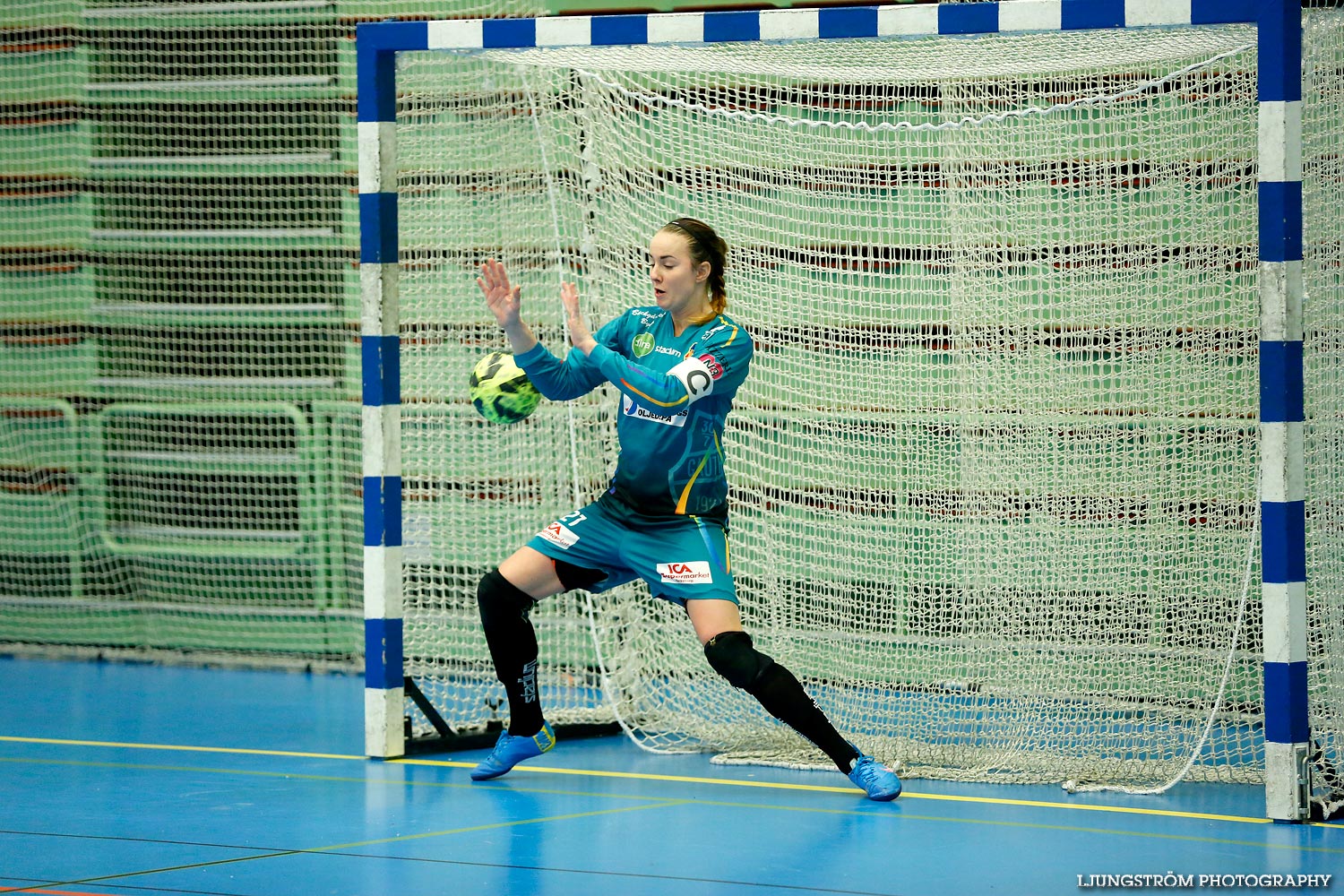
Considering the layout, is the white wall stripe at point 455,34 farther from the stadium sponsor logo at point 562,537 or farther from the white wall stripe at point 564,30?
the stadium sponsor logo at point 562,537

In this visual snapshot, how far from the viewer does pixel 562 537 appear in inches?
259

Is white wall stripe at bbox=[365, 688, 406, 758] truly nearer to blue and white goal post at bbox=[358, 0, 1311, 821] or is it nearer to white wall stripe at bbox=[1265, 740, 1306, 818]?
blue and white goal post at bbox=[358, 0, 1311, 821]

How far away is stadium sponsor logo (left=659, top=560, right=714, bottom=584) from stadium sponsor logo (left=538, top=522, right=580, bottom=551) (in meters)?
0.38

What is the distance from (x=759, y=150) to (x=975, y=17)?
189 centimetres

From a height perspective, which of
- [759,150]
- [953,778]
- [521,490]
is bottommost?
[953,778]

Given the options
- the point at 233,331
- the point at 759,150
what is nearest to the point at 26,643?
the point at 233,331

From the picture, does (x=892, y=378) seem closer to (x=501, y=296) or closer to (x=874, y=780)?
(x=874, y=780)

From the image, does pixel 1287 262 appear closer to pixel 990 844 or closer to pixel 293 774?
pixel 990 844

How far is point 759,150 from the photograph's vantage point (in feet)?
25.9

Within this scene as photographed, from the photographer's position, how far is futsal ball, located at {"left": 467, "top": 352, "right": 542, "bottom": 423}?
6.64m

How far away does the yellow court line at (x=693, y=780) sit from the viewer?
6188 millimetres

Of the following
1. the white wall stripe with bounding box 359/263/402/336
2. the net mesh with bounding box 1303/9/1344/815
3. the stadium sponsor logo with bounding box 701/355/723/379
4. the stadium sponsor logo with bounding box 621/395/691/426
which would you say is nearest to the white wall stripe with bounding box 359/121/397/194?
the white wall stripe with bounding box 359/263/402/336

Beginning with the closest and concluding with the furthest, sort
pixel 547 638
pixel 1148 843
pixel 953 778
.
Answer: pixel 1148 843 < pixel 953 778 < pixel 547 638

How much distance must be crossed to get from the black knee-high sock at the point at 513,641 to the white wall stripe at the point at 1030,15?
8.52 ft
